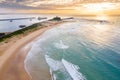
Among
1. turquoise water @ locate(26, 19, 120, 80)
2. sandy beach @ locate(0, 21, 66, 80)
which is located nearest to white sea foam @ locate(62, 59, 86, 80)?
turquoise water @ locate(26, 19, 120, 80)

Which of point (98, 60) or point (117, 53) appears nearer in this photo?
point (98, 60)

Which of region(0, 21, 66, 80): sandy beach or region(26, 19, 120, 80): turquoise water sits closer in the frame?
region(0, 21, 66, 80): sandy beach

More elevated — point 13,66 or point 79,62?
point 13,66

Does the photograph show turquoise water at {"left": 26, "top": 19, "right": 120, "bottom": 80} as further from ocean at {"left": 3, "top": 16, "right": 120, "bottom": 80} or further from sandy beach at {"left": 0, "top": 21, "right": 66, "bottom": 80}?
sandy beach at {"left": 0, "top": 21, "right": 66, "bottom": 80}

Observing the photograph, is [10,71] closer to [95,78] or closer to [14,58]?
[14,58]

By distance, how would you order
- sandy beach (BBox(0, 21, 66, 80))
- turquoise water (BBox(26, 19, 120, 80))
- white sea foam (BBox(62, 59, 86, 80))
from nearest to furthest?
1. sandy beach (BBox(0, 21, 66, 80))
2. white sea foam (BBox(62, 59, 86, 80))
3. turquoise water (BBox(26, 19, 120, 80))

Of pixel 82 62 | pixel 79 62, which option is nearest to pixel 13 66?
pixel 79 62

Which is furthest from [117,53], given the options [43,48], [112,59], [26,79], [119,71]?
[26,79]

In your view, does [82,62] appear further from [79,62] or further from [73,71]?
[73,71]

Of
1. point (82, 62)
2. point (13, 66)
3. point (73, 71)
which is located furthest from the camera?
point (82, 62)
